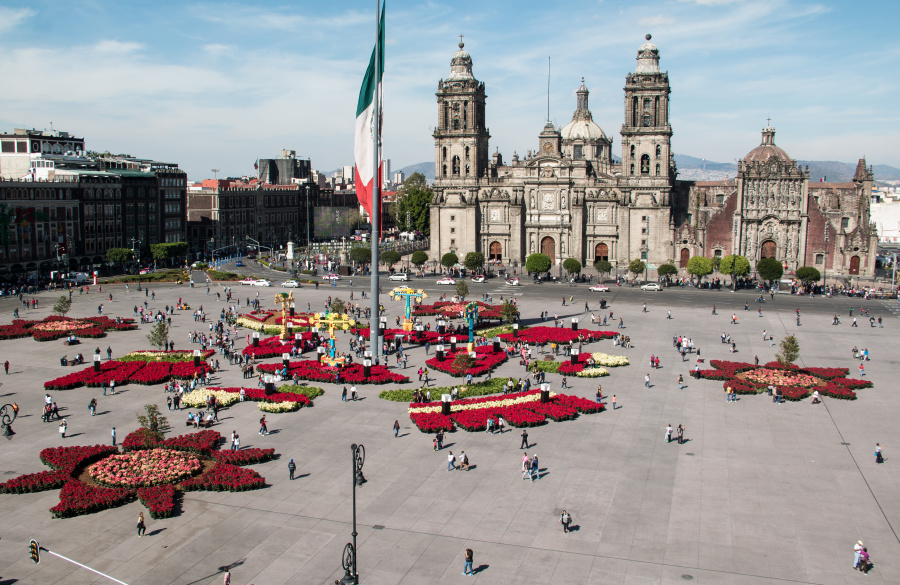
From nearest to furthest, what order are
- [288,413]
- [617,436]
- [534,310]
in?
[617,436]
[288,413]
[534,310]

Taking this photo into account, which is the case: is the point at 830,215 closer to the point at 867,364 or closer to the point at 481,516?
the point at 867,364

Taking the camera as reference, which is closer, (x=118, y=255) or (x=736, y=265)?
(x=736, y=265)

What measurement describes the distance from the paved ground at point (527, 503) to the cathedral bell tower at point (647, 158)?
65.5m

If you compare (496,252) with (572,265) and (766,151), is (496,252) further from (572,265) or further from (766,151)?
(766,151)

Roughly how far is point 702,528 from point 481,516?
8.38 meters

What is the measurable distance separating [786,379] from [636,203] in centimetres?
6706

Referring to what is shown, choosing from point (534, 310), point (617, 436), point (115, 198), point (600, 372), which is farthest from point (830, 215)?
point (115, 198)

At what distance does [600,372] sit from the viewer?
53688mm

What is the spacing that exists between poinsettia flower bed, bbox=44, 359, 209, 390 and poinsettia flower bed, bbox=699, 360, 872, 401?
112ft

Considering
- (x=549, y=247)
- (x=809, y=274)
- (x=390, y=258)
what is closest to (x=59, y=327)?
(x=390, y=258)

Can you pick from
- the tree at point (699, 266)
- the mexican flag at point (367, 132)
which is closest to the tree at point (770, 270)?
the tree at point (699, 266)

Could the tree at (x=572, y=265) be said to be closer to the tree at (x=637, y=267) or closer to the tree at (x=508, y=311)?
the tree at (x=637, y=267)

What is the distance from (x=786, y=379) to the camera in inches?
2021

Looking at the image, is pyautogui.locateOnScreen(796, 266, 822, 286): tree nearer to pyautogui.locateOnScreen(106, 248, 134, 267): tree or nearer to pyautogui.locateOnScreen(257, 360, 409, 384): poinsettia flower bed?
pyautogui.locateOnScreen(257, 360, 409, 384): poinsettia flower bed
